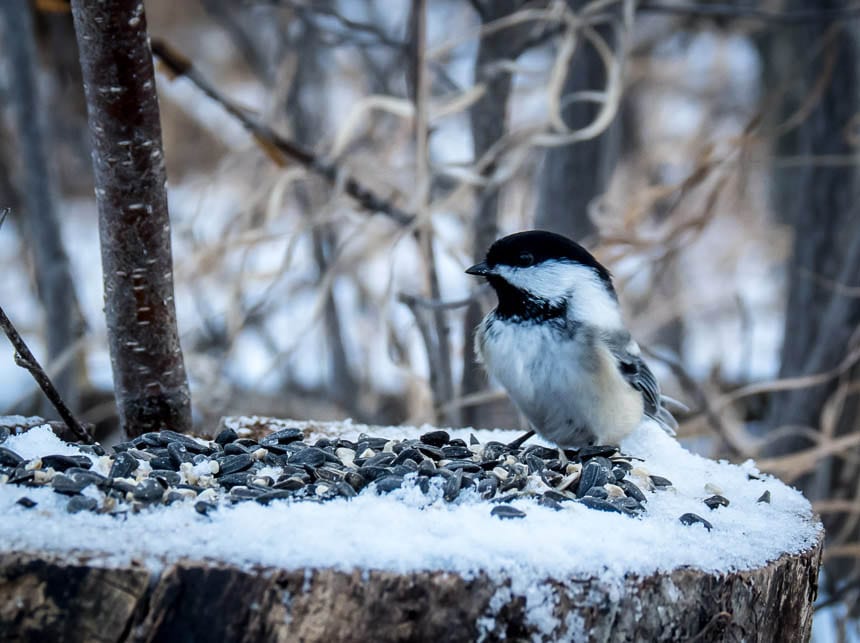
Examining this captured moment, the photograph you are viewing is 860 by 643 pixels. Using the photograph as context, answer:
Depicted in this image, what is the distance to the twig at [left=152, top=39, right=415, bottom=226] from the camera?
194cm

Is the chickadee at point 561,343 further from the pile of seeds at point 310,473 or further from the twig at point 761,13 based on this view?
the twig at point 761,13

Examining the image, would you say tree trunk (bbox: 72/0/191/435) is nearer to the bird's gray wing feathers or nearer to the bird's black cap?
the bird's black cap

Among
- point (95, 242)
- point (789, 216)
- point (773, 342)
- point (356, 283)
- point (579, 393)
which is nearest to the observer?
point (579, 393)

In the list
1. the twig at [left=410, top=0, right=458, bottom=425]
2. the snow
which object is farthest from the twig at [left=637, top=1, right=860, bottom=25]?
the snow

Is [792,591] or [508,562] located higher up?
[508,562]

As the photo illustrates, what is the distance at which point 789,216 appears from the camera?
12.7 feet

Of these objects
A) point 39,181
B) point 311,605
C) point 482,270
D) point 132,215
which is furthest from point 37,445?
point 39,181

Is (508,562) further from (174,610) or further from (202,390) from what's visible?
(202,390)

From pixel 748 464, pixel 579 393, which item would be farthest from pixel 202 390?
pixel 748 464

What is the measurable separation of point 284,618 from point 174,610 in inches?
4.4

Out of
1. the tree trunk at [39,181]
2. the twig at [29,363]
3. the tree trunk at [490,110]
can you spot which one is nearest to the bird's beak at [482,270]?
the tree trunk at [490,110]

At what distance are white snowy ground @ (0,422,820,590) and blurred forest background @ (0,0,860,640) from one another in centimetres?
93

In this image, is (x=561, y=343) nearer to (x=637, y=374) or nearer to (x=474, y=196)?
(x=637, y=374)

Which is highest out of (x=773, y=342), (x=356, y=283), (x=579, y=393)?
(x=579, y=393)
